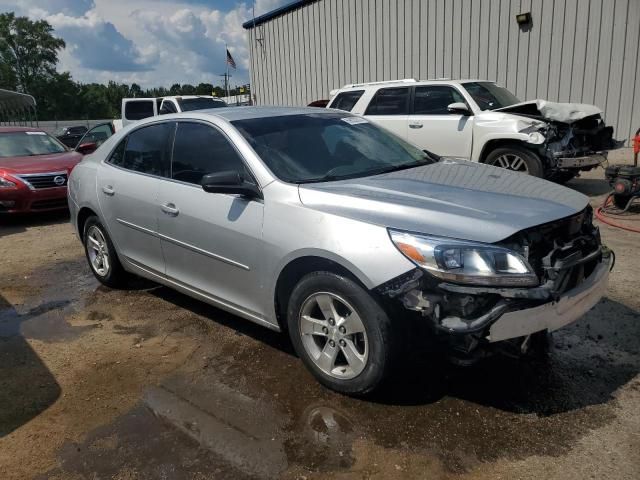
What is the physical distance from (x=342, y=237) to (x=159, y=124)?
7.58 feet

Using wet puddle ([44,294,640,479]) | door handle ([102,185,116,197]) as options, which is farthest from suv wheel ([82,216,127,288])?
wet puddle ([44,294,640,479])

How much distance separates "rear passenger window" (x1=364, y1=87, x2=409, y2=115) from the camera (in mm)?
9602

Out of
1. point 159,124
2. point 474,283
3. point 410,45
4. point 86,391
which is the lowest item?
point 86,391

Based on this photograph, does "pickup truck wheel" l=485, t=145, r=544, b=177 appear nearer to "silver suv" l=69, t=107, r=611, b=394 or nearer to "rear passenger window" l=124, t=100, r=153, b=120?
"silver suv" l=69, t=107, r=611, b=394

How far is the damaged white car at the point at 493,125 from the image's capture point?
26.6 feet

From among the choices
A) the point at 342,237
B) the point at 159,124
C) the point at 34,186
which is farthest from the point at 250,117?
the point at 34,186

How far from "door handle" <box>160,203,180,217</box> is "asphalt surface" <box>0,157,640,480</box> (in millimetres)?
933

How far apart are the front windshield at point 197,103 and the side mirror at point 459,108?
7518 mm

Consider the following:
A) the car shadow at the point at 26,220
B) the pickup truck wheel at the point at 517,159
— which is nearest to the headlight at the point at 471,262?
the pickup truck wheel at the point at 517,159

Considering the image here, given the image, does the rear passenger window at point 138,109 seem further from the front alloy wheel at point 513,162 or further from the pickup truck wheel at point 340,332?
the pickup truck wheel at point 340,332

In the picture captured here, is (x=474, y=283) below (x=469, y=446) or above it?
above

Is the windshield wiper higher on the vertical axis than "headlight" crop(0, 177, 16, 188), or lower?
higher

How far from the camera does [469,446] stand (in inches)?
106

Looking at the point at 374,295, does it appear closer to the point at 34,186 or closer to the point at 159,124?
the point at 159,124
